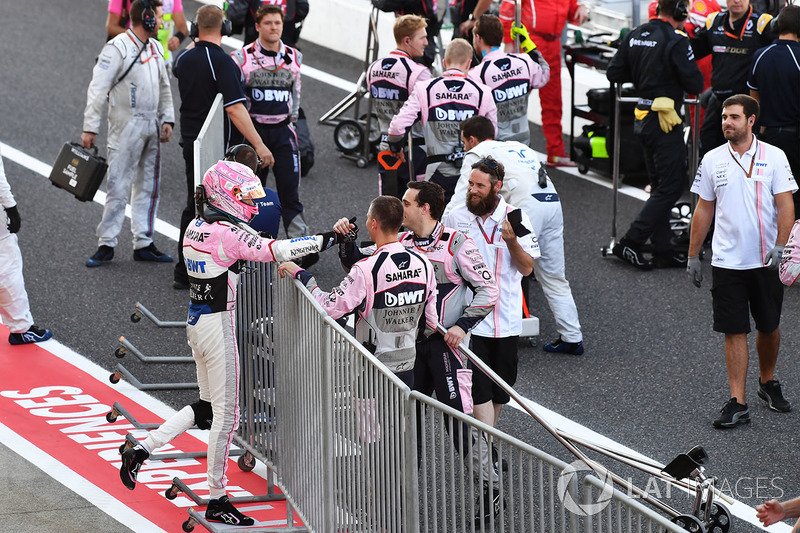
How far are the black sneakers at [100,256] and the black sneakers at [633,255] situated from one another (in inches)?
182

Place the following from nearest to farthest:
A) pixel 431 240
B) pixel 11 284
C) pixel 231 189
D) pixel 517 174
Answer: pixel 231 189 → pixel 431 240 → pixel 517 174 → pixel 11 284

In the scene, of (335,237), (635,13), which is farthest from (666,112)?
(335,237)

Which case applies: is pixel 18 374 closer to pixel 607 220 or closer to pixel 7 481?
pixel 7 481

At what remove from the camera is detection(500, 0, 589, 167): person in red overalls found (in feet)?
43.7

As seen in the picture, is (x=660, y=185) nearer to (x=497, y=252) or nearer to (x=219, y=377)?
(x=497, y=252)

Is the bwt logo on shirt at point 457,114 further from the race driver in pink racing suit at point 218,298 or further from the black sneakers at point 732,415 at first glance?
the race driver in pink racing suit at point 218,298

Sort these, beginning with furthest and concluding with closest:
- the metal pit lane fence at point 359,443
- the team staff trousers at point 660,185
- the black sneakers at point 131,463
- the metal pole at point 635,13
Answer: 1. the metal pole at point 635,13
2. the team staff trousers at point 660,185
3. the black sneakers at point 131,463
4. the metal pit lane fence at point 359,443

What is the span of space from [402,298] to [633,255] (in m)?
4.87

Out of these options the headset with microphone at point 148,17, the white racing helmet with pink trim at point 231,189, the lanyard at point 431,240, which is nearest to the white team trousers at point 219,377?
the white racing helmet with pink trim at point 231,189

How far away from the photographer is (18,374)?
8.93 meters

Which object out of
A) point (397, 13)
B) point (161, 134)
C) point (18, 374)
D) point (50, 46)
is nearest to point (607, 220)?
point (397, 13)

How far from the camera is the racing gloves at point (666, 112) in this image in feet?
35.2

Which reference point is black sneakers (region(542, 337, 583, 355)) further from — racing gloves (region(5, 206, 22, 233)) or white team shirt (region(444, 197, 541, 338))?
racing gloves (region(5, 206, 22, 233))

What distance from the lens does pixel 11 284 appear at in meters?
9.12
